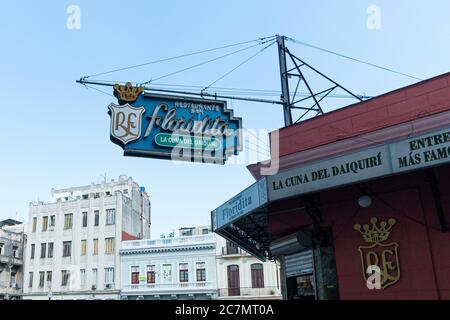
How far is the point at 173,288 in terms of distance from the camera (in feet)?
153

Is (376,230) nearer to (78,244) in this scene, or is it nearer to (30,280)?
(78,244)

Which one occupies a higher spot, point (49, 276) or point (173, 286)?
point (49, 276)

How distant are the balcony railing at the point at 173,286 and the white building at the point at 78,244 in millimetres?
2230

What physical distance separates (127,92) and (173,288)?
131ft

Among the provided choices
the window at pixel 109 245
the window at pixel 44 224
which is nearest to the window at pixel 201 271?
the window at pixel 109 245

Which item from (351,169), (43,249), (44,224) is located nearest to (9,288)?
(43,249)

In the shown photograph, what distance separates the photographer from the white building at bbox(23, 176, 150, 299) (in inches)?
1973

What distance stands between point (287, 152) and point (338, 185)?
3.60 meters

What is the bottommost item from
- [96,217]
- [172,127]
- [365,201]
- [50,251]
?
[365,201]

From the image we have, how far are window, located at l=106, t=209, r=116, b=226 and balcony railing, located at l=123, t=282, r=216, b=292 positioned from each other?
24.3 feet

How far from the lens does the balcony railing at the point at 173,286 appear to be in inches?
1798

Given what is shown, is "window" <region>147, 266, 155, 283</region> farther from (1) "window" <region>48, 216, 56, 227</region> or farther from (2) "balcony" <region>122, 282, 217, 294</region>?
(1) "window" <region>48, 216, 56, 227</region>
